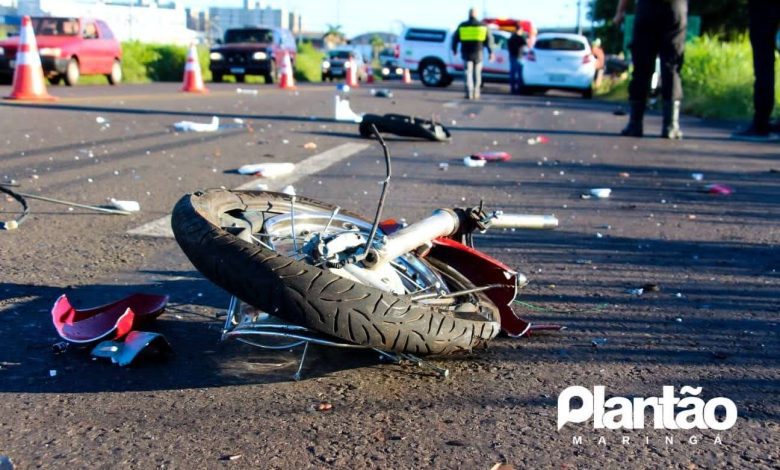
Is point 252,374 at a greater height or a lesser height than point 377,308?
lesser

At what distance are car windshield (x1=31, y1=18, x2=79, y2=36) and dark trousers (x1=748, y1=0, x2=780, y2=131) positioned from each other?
57.5 feet

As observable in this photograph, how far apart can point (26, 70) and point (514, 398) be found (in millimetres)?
13780

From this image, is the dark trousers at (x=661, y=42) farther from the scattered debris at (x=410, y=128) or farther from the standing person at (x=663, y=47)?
the scattered debris at (x=410, y=128)

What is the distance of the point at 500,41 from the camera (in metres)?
33.6

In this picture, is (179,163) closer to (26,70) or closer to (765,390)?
(765,390)

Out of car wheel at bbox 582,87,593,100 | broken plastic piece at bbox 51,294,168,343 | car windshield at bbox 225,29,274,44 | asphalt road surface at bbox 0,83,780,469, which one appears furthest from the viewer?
car windshield at bbox 225,29,274,44

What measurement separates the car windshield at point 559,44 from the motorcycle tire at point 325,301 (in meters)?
24.0

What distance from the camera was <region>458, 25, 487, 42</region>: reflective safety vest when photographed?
20109 mm

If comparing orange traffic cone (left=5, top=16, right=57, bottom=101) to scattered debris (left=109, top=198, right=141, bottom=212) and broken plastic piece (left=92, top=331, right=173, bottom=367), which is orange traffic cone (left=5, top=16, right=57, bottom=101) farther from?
broken plastic piece (left=92, top=331, right=173, bottom=367)

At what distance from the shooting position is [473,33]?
20.2m

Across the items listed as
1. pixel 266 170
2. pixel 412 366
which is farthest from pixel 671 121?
pixel 412 366

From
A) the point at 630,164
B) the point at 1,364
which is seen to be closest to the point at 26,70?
the point at 630,164

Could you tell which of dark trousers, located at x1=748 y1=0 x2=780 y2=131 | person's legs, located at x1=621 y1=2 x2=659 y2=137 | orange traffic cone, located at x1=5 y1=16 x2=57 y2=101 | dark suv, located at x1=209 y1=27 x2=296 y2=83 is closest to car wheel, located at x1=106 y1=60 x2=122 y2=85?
dark suv, located at x1=209 y1=27 x2=296 y2=83

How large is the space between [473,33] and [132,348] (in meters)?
17.9
